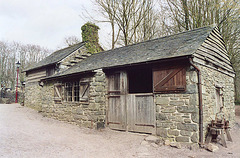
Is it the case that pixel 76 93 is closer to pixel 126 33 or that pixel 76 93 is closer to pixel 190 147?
pixel 190 147

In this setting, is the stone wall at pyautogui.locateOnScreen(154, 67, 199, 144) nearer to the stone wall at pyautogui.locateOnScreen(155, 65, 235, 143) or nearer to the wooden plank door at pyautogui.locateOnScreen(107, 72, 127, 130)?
the stone wall at pyautogui.locateOnScreen(155, 65, 235, 143)

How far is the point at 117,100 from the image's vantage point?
27.7 feet

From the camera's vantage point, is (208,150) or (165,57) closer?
(208,150)

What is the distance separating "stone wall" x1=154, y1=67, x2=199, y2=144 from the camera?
20.4ft

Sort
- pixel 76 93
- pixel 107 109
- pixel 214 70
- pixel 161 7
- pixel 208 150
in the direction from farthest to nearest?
pixel 161 7
pixel 76 93
pixel 107 109
pixel 214 70
pixel 208 150

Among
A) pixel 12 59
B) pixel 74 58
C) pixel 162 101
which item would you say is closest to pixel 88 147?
pixel 162 101

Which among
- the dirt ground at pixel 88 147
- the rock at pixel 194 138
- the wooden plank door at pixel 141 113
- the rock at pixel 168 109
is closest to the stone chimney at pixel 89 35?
the wooden plank door at pixel 141 113

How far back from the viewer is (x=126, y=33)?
18.0 metres

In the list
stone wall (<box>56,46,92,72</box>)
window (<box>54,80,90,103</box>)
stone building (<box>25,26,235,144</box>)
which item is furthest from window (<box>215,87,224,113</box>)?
stone wall (<box>56,46,92,72</box>)

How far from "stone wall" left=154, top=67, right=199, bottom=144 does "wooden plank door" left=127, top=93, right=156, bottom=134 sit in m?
0.34

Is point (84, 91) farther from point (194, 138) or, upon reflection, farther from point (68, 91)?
point (194, 138)

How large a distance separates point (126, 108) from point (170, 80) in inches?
92.7

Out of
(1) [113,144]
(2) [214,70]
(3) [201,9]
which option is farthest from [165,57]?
(3) [201,9]

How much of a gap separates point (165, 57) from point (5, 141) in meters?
6.26
